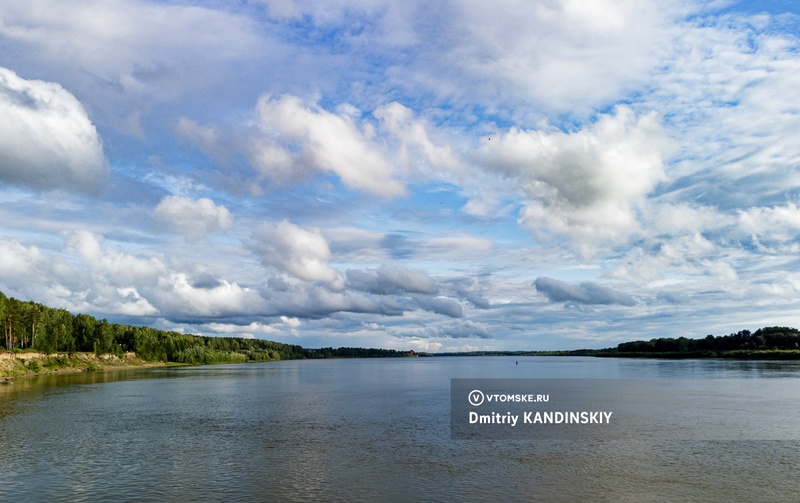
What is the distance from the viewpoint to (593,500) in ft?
114

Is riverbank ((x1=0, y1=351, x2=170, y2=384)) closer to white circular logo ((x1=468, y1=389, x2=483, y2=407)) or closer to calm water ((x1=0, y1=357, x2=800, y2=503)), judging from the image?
calm water ((x1=0, y1=357, x2=800, y2=503))

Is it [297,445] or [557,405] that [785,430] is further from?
[297,445]

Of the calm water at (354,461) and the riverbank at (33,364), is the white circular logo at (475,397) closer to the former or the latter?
the calm water at (354,461)

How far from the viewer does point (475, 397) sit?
3957 inches

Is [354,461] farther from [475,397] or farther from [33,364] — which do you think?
[33,364]

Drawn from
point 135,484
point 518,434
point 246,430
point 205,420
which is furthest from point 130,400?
point 518,434

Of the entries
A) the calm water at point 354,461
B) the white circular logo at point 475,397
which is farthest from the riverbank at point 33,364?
the white circular logo at point 475,397

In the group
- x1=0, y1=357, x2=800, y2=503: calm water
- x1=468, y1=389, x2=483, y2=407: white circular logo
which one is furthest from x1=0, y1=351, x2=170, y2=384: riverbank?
x1=468, y1=389, x2=483, y2=407: white circular logo

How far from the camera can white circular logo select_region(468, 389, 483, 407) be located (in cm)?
9113

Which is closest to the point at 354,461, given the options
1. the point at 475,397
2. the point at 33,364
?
the point at 475,397

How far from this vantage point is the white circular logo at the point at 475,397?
3588 inches

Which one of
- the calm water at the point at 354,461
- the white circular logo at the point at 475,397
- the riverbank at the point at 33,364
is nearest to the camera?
the calm water at the point at 354,461

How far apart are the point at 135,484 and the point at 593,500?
3135 cm

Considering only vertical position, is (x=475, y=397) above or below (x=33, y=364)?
below
